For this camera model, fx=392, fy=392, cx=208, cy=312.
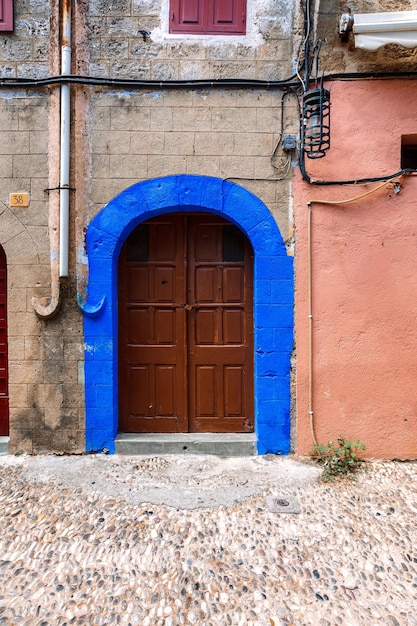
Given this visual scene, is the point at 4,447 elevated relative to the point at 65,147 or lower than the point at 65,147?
lower

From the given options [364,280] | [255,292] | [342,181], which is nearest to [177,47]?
[342,181]

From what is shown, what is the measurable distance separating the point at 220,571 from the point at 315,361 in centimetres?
210

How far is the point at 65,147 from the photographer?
12.7 ft

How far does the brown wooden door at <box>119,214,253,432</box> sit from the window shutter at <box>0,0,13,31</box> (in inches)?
91.3

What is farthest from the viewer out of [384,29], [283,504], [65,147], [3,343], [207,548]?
[3,343]

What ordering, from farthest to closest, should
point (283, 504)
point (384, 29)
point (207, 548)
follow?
1. point (384, 29)
2. point (283, 504)
3. point (207, 548)

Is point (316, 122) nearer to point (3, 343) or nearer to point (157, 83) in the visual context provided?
point (157, 83)

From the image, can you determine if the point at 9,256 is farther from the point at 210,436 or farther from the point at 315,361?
the point at 315,361

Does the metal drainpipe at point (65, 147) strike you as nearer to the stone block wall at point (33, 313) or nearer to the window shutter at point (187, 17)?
the stone block wall at point (33, 313)

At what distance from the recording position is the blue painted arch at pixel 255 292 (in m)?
3.92

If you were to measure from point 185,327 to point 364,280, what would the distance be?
1883 mm

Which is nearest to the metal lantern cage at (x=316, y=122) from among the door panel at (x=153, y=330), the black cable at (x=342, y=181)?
the black cable at (x=342, y=181)

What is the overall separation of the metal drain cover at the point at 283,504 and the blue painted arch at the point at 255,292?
29.0 inches

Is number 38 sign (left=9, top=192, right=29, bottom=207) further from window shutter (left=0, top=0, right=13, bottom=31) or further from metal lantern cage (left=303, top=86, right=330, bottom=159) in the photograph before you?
metal lantern cage (left=303, top=86, right=330, bottom=159)
